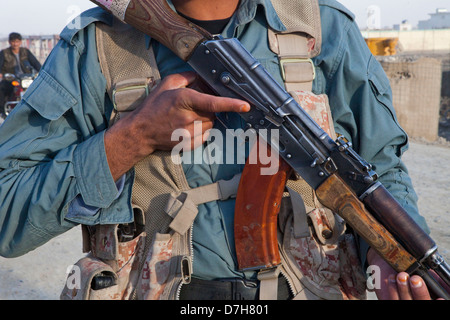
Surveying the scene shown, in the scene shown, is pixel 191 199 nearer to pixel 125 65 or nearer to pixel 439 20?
pixel 125 65

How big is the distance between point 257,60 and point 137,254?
30.2 inches

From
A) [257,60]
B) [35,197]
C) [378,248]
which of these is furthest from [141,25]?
[378,248]

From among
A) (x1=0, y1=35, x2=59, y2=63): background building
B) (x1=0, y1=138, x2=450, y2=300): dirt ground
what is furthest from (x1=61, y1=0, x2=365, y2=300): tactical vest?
(x1=0, y1=35, x2=59, y2=63): background building

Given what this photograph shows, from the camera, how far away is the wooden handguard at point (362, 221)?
1.49 meters

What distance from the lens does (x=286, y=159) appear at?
1.65 meters

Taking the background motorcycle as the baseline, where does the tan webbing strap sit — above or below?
above

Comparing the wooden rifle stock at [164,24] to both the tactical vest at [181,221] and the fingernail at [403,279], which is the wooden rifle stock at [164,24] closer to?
the tactical vest at [181,221]

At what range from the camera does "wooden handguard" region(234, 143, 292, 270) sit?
5.43 feet

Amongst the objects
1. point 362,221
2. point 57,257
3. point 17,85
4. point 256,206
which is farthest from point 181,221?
point 17,85

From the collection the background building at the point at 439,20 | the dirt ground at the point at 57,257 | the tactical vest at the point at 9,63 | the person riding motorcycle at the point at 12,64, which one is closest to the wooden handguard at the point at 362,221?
the dirt ground at the point at 57,257

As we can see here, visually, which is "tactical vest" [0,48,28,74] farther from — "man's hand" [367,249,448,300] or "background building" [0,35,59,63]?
"background building" [0,35,59,63]

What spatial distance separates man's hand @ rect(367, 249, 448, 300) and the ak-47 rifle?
34mm

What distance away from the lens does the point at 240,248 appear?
5.42 feet
